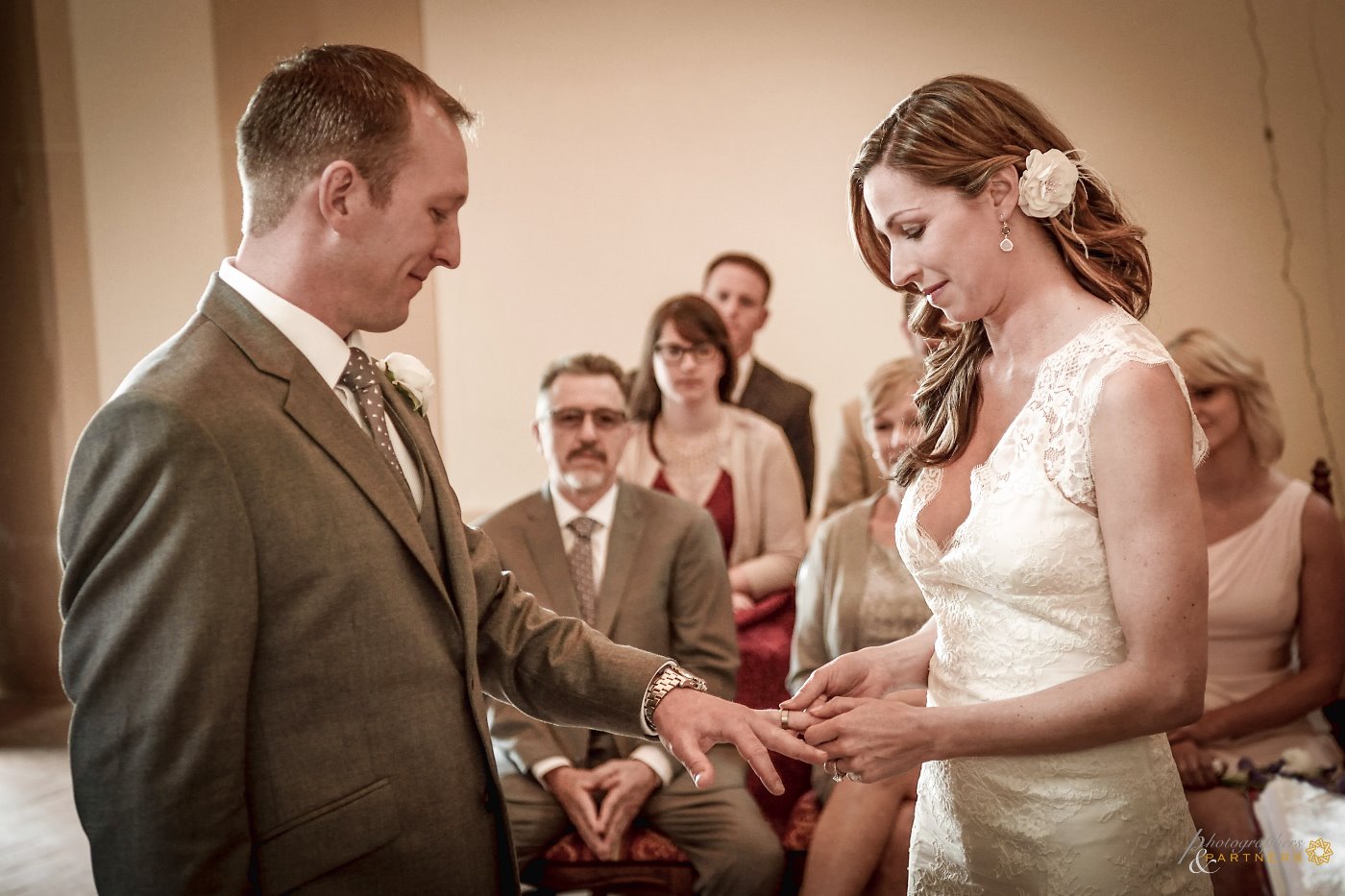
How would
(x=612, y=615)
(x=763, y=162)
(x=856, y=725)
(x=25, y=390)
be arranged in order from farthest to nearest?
(x=763, y=162) → (x=25, y=390) → (x=612, y=615) → (x=856, y=725)

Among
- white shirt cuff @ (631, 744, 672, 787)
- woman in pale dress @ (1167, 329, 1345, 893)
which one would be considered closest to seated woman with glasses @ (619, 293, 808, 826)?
white shirt cuff @ (631, 744, 672, 787)

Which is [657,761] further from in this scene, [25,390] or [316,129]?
[25,390]

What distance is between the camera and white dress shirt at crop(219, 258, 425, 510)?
1.47 meters

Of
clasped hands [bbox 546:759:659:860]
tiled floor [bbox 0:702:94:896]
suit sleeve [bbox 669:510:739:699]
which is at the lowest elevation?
tiled floor [bbox 0:702:94:896]

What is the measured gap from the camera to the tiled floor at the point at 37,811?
344cm

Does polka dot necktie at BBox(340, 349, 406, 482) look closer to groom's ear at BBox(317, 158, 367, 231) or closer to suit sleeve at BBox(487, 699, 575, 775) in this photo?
groom's ear at BBox(317, 158, 367, 231)

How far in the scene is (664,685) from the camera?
1.78 meters

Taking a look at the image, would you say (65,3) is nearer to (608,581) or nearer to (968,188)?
(608,581)

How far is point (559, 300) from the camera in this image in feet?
18.3

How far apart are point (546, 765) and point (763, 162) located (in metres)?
3.47

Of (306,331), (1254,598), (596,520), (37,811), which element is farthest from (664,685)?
(37,811)

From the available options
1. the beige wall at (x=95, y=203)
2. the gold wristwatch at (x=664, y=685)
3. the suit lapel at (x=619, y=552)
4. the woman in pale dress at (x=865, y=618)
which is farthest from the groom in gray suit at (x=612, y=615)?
the gold wristwatch at (x=664, y=685)

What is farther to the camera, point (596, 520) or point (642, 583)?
point (596, 520)

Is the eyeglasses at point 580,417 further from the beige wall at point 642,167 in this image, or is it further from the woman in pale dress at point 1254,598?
→ the woman in pale dress at point 1254,598
